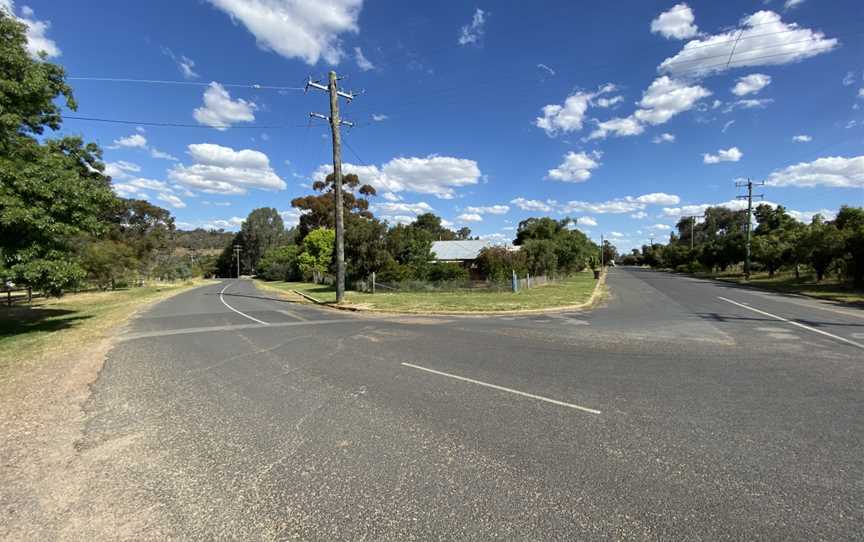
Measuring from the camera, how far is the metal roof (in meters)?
49.1

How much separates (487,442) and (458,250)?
4790 centimetres

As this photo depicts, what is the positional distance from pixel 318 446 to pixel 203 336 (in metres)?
8.48

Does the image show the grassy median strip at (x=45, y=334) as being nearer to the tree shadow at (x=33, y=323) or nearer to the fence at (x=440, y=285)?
the tree shadow at (x=33, y=323)

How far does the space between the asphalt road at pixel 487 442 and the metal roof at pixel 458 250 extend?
4055 centimetres

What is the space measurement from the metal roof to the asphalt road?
4055 centimetres

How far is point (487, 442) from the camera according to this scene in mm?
4043

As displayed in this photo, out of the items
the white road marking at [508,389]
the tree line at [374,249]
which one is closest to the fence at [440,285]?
the tree line at [374,249]

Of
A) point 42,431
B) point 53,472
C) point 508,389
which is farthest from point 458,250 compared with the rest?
point 53,472

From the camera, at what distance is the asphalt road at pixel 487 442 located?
2.82 metres

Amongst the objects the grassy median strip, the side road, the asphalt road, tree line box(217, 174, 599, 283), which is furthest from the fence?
the side road

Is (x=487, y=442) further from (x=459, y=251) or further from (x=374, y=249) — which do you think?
(x=459, y=251)

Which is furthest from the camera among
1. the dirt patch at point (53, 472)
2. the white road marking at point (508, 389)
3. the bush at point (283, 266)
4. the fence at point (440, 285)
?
the bush at point (283, 266)

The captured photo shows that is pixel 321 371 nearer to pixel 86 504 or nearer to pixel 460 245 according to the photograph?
pixel 86 504

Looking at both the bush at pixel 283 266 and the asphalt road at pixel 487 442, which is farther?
the bush at pixel 283 266
